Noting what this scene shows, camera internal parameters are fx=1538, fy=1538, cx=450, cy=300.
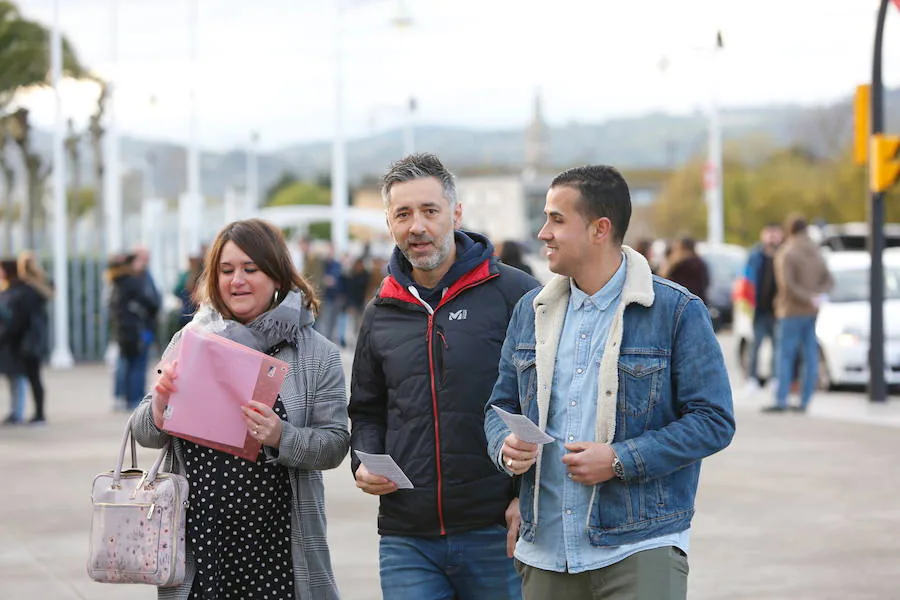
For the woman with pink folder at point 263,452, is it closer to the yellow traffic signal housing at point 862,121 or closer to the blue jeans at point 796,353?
the blue jeans at point 796,353

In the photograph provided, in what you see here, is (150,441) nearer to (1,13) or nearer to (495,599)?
(495,599)

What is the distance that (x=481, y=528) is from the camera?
443 cm

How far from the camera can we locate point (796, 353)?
15945 mm

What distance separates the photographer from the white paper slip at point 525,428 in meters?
3.68

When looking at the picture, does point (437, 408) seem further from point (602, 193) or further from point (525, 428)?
point (602, 193)

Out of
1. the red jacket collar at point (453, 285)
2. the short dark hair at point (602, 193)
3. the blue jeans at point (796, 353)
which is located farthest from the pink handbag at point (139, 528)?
the blue jeans at point (796, 353)

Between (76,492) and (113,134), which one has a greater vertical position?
(113,134)

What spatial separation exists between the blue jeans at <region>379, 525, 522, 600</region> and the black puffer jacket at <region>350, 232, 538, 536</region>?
41 mm

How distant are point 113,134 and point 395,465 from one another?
27679 millimetres

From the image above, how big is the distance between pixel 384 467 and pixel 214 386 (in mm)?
519

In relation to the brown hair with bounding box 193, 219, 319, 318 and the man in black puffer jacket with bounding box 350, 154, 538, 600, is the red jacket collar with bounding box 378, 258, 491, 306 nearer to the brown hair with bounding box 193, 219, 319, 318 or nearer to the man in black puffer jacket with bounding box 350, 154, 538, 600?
the man in black puffer jacket with bounding box 350, 154, 538, 600

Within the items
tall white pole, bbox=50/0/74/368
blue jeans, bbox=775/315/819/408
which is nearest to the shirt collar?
blue jeans, bbox=775/315/819/408

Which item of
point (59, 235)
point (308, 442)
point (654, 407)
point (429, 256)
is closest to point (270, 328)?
point (308, 442)

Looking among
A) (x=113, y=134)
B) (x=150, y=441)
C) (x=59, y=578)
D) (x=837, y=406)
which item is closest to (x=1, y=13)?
(x=113, y=134)
